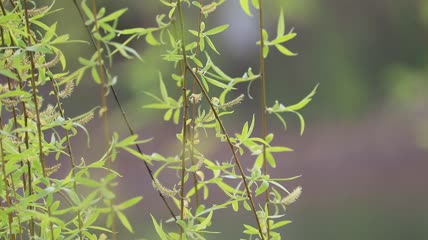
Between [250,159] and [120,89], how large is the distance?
1.55 m

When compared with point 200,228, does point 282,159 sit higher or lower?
lower

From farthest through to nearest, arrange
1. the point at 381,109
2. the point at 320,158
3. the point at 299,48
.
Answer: the point at 299,48 → the point at 381,109 → the point at 320,158

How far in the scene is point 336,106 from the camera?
233 inches

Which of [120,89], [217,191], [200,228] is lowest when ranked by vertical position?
[217,191]

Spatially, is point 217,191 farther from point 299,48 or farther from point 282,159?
point 299,48

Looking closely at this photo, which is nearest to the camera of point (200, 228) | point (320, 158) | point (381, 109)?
point (200, 228)

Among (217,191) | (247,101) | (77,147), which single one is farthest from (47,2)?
(247,101)

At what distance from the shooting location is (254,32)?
21.1ft

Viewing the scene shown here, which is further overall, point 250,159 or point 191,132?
point 250,159

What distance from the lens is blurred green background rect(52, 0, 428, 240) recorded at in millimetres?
4340

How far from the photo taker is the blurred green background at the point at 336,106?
434cm

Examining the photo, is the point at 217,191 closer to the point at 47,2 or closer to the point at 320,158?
the point at 320,158

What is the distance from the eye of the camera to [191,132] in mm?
Answer: 666

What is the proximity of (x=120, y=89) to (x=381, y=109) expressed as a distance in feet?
6.25
